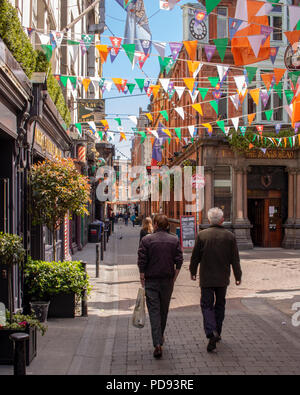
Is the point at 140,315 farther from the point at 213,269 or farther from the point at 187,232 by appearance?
the point at 187,232

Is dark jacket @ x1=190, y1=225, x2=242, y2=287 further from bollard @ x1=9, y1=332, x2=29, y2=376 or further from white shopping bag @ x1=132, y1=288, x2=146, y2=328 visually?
bollard @ x1=9, y1=332, x2=29, y2=376

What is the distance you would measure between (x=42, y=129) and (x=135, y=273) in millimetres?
6170

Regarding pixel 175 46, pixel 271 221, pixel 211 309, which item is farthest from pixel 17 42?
pixel 271 221

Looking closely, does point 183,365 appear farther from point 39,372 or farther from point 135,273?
point 135,273

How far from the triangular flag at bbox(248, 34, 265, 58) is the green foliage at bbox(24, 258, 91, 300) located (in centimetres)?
Result: 549

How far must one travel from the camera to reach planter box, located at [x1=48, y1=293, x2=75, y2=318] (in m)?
7.93

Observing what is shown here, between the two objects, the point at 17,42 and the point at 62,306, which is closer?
the point at 17,42

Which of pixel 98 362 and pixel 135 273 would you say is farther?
pixel 135 273

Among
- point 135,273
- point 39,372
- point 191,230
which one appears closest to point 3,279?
point 39,372

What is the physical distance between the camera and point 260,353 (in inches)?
231

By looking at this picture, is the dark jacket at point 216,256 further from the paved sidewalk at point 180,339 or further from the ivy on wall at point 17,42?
the ivy on wall at point 17,42

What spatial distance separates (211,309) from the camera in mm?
5992

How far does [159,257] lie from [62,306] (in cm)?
297

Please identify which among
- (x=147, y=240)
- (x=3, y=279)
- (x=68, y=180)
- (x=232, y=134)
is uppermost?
(x=232, y=134)
